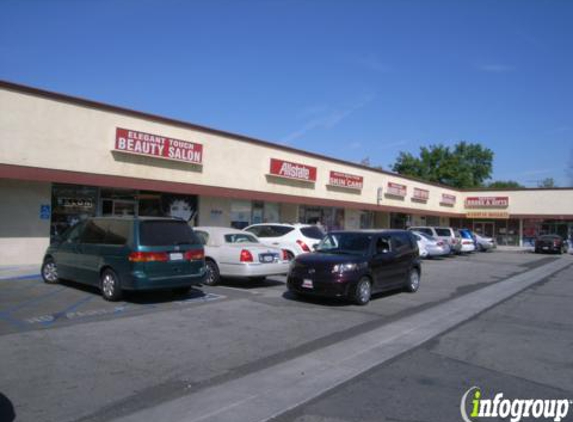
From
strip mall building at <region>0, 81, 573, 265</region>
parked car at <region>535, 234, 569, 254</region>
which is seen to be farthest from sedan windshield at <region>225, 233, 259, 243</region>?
parked car at <region>535, 234, 569, 254</region>

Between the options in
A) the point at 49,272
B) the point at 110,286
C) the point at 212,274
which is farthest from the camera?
the point at 212,274

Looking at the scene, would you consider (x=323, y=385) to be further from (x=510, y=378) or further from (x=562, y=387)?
(x=562, y=387)

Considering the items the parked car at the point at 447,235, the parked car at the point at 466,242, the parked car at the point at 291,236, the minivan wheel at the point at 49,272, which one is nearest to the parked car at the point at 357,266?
the parked car at the point at 291,236

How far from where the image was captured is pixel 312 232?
17422 millimetres

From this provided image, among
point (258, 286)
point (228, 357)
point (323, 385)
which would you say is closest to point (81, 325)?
point (228, 357)

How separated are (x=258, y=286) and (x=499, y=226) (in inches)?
1651

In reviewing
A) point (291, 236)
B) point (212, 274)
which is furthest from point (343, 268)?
point (291, 236)

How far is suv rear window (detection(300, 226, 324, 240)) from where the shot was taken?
56.3ft

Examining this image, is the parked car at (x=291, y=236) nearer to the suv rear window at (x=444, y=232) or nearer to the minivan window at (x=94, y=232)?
the minivan window at (x=94, y=232)

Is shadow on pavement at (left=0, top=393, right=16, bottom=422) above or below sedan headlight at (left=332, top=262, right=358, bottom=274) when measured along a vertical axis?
below

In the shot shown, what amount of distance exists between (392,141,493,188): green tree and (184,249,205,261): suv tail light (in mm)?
69838

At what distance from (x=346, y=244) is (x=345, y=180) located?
61.7 ft

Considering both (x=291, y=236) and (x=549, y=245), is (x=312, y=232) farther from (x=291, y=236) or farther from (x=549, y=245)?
(x=549, y=245)

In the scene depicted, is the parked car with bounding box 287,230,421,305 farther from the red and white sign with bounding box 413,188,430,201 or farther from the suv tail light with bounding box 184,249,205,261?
the red and white sign with bounding box 413,188,430,201
